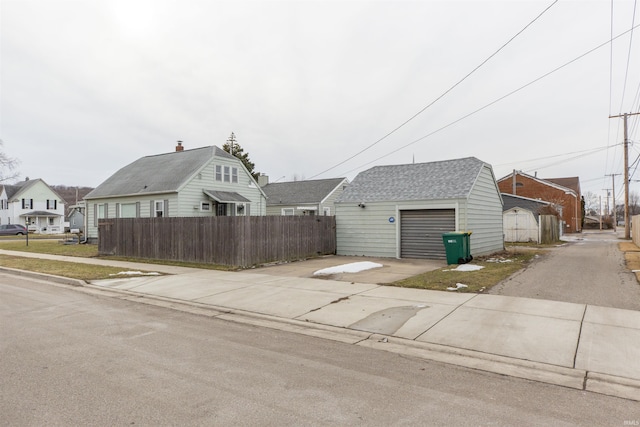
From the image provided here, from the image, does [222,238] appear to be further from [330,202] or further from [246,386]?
[330,202]

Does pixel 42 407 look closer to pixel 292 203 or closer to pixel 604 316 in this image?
pixel 604 316

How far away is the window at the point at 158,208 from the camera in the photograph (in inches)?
904

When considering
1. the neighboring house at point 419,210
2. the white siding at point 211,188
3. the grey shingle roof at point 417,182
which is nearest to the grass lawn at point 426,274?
the neighboring house at point 419,210

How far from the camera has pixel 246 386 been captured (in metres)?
4.23

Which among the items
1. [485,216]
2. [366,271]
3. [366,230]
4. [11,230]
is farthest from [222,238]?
[11,230]

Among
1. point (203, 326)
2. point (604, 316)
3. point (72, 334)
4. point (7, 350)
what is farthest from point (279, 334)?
point (604, 316)

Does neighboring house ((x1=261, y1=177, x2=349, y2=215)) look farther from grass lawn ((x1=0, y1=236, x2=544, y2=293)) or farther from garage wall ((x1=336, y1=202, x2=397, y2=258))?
grass lawn ((x1=0, y1=236, x2=544, y2=293))

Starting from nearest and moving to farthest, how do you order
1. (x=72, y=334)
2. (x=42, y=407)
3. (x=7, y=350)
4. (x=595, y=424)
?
(x=595, y=424)
(x=42, y=407)
(x=7, y=350)
(x=72, y=334)

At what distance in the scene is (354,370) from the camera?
4766 mm

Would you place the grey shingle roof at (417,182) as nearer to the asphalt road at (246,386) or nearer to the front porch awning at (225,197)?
the front porch awning at (225,197)

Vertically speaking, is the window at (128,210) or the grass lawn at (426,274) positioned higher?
the window at (128,210)

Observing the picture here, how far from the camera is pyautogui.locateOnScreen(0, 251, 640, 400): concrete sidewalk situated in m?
4.85

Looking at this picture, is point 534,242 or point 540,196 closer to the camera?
point 534,242

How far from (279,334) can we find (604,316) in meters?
5.66
